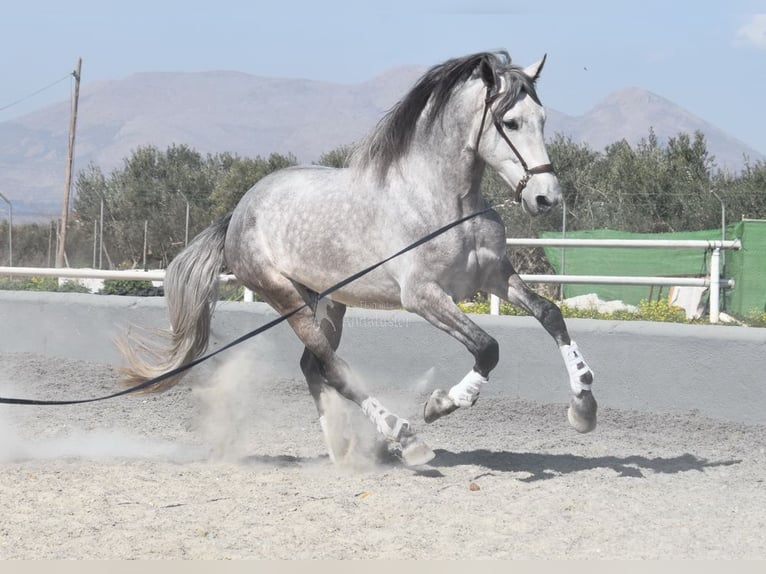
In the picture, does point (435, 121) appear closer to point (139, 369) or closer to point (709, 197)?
point (139, 369)

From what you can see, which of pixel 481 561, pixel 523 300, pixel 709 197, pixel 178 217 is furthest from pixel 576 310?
pixel 178 217

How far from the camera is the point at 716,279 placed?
738cm

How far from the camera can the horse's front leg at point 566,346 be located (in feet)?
17.0

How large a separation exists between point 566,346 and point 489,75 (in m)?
1.40

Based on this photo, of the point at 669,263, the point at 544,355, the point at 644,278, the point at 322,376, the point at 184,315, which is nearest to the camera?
the point at 322,376

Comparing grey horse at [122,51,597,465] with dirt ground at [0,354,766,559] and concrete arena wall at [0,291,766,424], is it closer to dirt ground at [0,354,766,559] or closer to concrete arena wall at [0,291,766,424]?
dirt ground at [0,354,766,559]

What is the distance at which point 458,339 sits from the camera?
5.21 metres

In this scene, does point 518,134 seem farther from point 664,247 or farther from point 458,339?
point 664,247

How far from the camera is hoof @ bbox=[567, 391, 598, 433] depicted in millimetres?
5152

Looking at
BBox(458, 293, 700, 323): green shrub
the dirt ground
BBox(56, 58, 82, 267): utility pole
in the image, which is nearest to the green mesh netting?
BBox(458, 293, 700, 323): green shrub

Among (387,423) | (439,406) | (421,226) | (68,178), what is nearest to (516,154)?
(421,226)

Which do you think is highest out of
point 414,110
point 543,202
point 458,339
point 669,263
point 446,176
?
point 414,110

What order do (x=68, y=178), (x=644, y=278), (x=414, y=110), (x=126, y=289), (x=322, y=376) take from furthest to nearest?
(x=68, y=178), (x=126, y=289), (x=644, y=278), (x=322, y=376), (x=414, y=110)

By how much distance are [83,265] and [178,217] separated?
2.86 m
